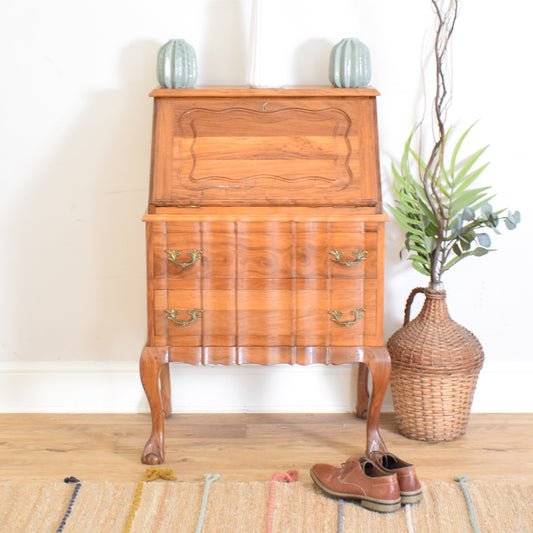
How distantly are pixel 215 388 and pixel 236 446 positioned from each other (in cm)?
35

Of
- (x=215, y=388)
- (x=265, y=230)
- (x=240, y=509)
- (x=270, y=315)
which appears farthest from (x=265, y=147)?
(x=240, y=509)

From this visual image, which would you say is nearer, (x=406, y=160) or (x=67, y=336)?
(x=406, y=160)

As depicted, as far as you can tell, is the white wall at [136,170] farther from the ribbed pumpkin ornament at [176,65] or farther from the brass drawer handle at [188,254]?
the brass drawer handle at [188,254]

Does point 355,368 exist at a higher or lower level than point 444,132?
lower

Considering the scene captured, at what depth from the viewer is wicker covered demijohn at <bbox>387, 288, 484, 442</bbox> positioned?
8.95 feet

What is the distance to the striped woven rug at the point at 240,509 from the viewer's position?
2273 mm

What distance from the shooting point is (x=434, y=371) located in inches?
107

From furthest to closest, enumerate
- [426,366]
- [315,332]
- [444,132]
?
[444,132], [426,366], [315,332]

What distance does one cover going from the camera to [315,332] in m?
2.54

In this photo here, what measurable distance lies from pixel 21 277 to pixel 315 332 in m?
1.22

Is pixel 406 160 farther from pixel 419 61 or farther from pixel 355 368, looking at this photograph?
pixel 355 368

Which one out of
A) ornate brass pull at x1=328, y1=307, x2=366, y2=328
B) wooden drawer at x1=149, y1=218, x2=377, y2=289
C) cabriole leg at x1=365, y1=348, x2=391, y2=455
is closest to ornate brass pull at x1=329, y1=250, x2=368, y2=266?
wooden drawer at x1=149, y1=218, x2=377, y2=289

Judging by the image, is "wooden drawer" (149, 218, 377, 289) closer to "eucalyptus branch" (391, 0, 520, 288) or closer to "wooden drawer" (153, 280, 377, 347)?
"wooden drawer" (153, 280, 377, 347)

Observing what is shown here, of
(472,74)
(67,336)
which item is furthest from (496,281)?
(67,336)
